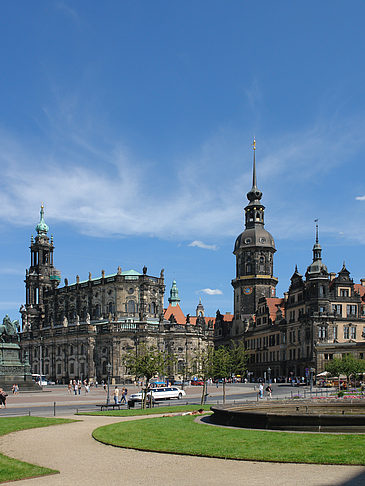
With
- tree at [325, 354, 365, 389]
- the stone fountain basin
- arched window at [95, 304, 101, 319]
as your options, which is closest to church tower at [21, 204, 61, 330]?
arched window at [95, 304, 101, 319]

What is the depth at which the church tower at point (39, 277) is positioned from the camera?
13525 centimetres

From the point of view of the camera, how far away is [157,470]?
49.2 ft

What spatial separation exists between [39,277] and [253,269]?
1972 inches

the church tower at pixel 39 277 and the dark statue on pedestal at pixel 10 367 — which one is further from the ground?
the church tower at pixel 39 277

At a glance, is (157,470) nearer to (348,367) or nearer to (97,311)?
(348,367)

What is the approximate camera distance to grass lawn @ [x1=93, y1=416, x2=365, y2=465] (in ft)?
52.3

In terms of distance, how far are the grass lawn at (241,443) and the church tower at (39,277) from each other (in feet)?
376

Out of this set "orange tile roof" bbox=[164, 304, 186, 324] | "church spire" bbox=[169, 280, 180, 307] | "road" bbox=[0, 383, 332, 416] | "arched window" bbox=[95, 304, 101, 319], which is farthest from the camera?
"church spire" bbox=[169, 280, 180, 307]

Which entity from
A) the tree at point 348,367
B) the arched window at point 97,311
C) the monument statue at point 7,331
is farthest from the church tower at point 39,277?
the tree at point 348,367

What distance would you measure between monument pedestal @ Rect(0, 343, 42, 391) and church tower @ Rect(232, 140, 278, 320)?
176 ft

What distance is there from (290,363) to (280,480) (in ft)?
258

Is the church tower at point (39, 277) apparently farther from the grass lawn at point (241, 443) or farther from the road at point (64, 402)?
the grass lawn at point (241, 443)

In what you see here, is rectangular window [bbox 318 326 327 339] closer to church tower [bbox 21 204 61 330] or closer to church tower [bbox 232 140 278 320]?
church tower [bbox 232 140 278 320]

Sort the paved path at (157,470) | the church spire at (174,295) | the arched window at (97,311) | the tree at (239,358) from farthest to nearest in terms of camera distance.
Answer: the church spire at (174,295) → the arched window at (97,311) → the tree at (239,358) → the paved path at (157,470)
